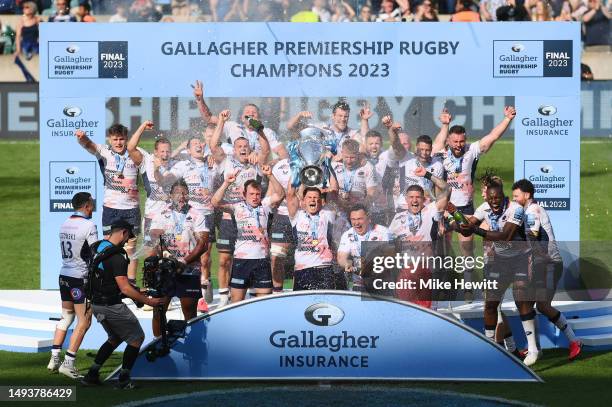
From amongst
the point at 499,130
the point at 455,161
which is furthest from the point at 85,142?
the point at 499,130

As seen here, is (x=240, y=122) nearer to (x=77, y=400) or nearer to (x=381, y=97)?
(x=381, y=97)

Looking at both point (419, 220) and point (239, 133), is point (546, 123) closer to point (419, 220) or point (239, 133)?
point (419, 220)

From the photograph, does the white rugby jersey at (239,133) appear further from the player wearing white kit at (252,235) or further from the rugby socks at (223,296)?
the rugby socks at (223,296)

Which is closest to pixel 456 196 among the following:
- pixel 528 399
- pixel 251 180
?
pixel 251 180

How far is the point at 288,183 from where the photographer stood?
46.7ft

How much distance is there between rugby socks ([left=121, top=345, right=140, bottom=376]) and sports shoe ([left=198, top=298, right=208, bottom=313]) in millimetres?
2365

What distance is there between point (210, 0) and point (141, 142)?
1.74 m

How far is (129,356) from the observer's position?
1226cm

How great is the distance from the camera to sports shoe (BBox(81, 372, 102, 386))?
1234 centimetres

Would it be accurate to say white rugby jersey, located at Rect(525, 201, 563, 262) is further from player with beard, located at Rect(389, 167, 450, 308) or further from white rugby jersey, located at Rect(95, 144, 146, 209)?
white rugby jersey, located at Rect(95, 144, 146, 209)

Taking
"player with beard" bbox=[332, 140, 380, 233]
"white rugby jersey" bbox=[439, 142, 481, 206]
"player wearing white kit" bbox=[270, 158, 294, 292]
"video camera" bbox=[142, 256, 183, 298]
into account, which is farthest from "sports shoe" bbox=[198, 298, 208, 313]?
"white rugby jersey" bbox=[439, 142, 481, 206]

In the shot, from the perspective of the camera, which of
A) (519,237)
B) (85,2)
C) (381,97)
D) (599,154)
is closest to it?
(519,237)

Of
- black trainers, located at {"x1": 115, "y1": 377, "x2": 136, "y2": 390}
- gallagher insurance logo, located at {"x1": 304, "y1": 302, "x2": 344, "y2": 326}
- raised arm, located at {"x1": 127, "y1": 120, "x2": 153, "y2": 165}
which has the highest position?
raised arm, located at {"x1": 127, "y1": 120, "x2": 153, "y2": 165}

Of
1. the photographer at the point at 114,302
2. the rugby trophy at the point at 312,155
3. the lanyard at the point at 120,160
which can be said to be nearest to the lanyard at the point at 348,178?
the rugby trophy at the point at 312,155
